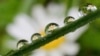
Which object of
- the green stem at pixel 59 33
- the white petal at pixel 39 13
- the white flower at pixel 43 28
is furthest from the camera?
the white petal at pixel 39 13

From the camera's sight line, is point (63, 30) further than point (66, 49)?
No

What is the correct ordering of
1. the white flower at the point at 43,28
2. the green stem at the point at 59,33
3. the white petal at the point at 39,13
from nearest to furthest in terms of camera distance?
the green stem at the point at 59,33 < the white flower at the point at 43,28 < the white petal at the point at 39,13

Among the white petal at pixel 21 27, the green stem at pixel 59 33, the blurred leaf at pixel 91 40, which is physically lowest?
the green stem at pixel 59 33

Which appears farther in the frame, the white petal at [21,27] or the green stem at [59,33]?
the white petal at [21,27]

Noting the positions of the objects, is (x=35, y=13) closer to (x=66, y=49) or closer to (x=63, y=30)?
(x=66, y=49)

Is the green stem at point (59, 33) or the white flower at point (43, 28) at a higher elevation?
the white flower at point (43, 28)

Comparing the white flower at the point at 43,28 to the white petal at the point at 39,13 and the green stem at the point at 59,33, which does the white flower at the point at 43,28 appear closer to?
the white petal at the point at 39,13

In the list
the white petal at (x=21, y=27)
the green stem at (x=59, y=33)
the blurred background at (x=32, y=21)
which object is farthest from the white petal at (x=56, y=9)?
the green stem at (x=59, y=33)

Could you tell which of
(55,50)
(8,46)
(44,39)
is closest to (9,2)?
(8,46)
